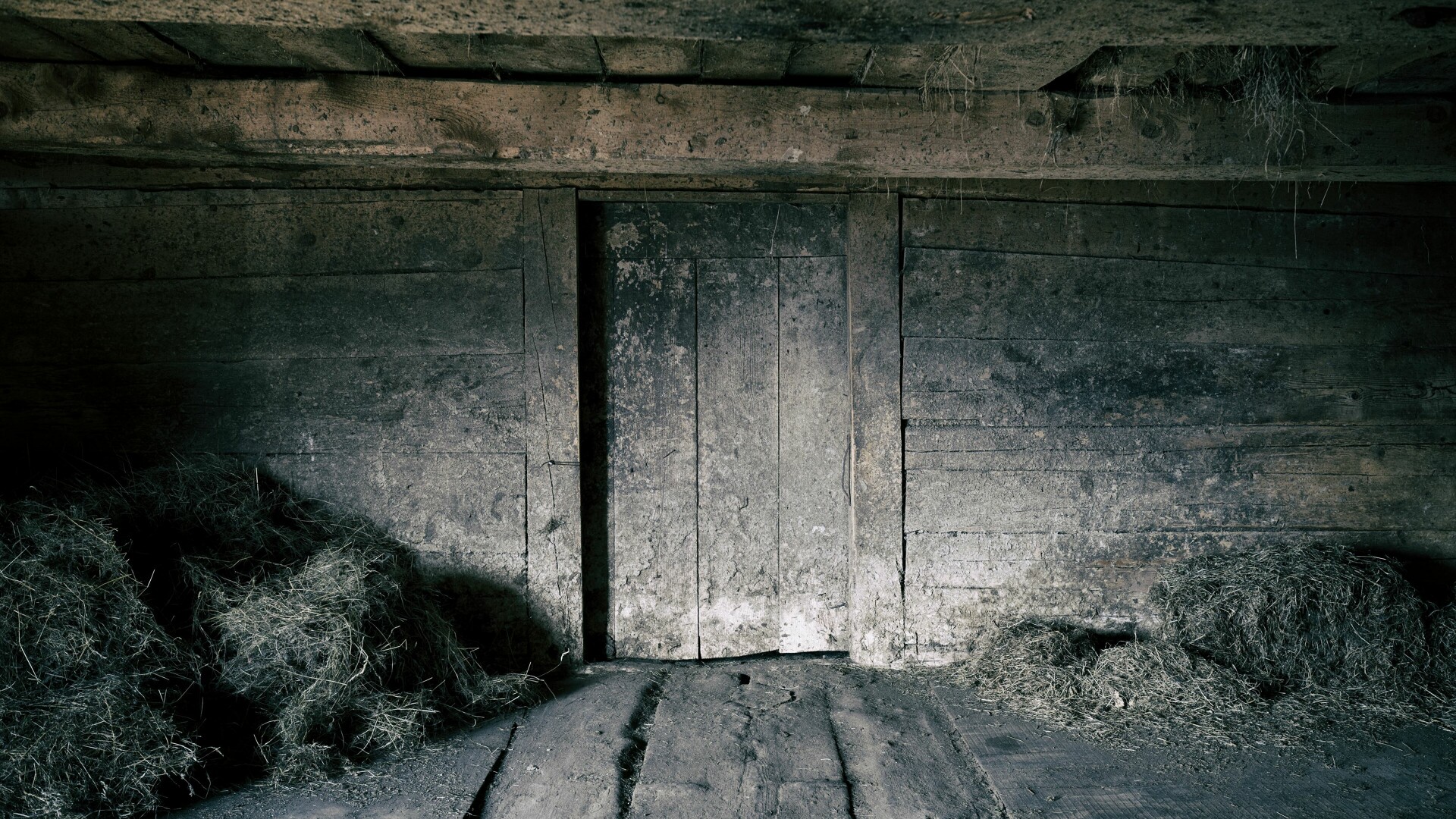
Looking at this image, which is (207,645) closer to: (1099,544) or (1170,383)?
(1099,544)

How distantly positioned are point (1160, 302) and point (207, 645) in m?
3.86

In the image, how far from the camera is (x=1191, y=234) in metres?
3.42

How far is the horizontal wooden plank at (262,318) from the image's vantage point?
323 cm

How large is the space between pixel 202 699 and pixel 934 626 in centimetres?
270

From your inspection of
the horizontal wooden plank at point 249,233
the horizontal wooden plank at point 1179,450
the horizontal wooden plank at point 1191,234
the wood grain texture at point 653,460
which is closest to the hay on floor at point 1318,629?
the horizontal wooden plank at point 1179,450

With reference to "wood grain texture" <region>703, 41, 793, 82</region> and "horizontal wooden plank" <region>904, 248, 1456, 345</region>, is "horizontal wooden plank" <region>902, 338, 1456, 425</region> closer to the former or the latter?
"horizontal wooden plank" <region>904, 248, 1456, 345</region>

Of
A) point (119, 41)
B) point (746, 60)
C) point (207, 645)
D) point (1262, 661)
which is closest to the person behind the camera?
point (119, 41)

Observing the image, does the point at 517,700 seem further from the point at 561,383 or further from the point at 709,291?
the point at 709,291

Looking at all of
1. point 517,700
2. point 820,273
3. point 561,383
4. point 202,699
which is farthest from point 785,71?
point 202,699

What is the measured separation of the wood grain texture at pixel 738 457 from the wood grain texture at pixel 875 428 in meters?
0.34

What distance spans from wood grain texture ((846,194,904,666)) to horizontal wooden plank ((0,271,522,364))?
1.42 meters

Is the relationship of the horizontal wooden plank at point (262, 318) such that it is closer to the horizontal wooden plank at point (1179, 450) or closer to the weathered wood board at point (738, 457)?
the weathered wood board at point (738, 457)

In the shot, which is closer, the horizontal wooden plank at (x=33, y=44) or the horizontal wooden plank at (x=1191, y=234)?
the horizontal wooden plank at (x=33, y=44)

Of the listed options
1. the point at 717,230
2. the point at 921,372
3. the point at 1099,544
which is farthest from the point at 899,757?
the point at 717,230
